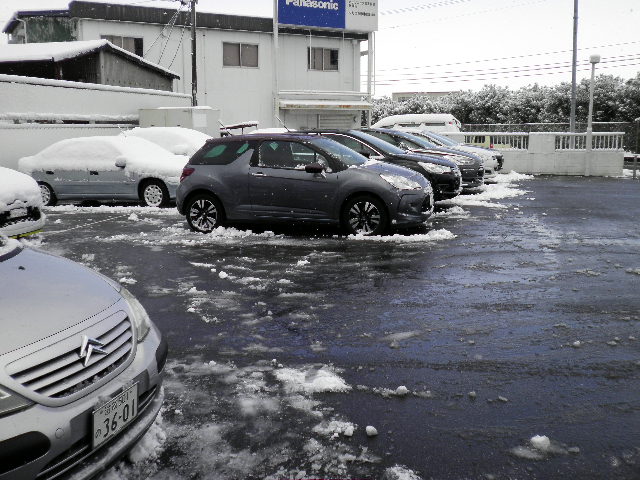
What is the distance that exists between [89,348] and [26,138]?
1731cm

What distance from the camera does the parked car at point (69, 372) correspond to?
2.56 m

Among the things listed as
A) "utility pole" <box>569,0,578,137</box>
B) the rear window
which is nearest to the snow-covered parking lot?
the rear window

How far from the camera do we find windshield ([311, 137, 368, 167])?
10.3m

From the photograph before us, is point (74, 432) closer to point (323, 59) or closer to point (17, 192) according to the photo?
point (17, 192)

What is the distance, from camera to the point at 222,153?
10.8 meters

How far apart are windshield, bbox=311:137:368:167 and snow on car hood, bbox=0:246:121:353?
6.77 meters

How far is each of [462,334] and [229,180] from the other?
5987 mm

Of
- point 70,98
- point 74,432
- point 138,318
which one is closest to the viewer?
point 74,432

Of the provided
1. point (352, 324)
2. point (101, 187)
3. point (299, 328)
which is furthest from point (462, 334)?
point (101, 187)

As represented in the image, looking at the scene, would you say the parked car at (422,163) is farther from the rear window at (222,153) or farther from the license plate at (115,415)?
the license plate at (115,415)

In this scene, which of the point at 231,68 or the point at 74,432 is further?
the point at 231,68

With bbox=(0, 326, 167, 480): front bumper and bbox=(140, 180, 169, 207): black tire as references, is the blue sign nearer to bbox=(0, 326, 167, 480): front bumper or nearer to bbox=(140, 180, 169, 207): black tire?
bbox=(140, 180, 169, 207): black tire

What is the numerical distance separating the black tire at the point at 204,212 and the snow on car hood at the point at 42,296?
267 inches

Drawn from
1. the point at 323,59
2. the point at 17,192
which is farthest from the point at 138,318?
the point at 323,59
